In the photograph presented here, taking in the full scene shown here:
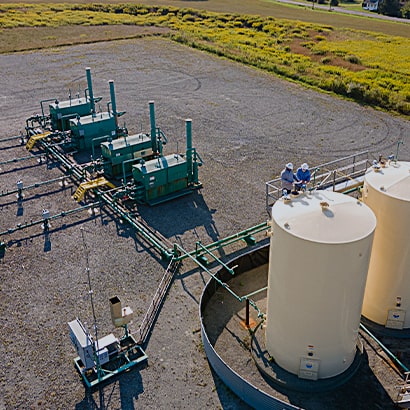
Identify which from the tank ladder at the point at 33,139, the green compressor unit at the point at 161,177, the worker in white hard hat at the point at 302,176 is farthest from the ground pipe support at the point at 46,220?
the worker in white hard hat at the point at 302,176

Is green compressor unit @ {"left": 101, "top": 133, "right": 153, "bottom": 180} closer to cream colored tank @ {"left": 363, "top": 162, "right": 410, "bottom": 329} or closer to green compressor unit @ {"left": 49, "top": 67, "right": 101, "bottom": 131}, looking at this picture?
green compressor unit @ {"left": 49, "top": 67, "right": 101, "bottom": 131}

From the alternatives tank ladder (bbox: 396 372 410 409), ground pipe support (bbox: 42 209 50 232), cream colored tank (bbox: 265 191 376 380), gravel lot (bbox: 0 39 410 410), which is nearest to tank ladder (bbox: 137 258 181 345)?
gravel lot (bbox: 0 39 410 410)

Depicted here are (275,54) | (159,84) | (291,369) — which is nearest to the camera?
(291,369)

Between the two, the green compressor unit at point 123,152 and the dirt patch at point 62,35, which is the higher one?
the dirt patch at point 62,35

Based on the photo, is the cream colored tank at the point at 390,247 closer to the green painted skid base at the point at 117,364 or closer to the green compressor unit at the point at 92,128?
the green painted skid base at the point at 117,364

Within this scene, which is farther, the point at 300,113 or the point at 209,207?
the point at 300,113

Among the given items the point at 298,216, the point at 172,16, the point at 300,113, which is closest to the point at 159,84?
the point at 300,113

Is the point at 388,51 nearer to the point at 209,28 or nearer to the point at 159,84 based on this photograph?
the point at 209,28
